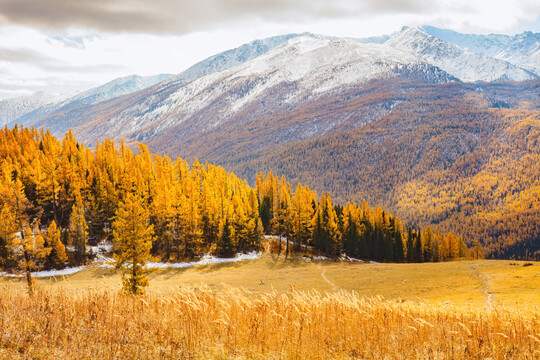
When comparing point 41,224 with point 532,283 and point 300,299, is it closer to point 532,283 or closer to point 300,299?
point 300,299

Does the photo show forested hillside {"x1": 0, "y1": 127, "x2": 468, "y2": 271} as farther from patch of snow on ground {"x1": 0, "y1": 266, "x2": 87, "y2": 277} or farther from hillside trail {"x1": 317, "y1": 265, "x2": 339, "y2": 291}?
hillside trail {"x1": 317, "y1": 265, "x2": 339, "y2": 291}

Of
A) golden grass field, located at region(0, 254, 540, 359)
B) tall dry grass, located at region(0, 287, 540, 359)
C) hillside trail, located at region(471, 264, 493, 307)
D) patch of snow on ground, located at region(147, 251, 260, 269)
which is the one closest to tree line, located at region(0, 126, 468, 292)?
patch of snow on ground, located at region(147, 251, 260, 269)

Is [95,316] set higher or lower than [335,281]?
higher

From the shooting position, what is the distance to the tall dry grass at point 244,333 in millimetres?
6320

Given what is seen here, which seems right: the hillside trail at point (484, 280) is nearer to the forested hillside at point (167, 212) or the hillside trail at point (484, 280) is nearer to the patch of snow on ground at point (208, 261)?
the forested hillside at point (167, 212)

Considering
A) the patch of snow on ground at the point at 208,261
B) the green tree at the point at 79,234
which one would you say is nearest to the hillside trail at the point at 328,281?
the patch of snow on ground at the point at 208,261

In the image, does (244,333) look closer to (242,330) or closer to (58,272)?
(242,330)

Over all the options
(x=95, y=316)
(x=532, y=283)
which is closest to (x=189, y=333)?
(x=95, y=316)

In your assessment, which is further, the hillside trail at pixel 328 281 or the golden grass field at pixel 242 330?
the hillside trail at pixel 328 281

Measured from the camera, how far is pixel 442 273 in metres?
53.8

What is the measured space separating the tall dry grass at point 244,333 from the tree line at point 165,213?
168ft

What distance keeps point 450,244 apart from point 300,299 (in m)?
120

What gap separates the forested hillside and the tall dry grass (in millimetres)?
51404

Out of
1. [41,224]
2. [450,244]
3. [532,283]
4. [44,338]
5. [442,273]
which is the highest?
[44,338]
